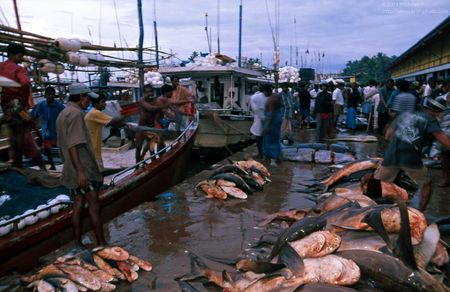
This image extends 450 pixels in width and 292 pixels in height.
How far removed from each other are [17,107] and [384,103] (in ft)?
35.2

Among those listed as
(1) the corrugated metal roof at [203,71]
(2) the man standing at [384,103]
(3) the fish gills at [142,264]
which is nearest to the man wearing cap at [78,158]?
(3) the fish gills at [142,264]

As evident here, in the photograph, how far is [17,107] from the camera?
6355 mm

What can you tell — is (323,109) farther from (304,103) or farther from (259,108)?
(304,103)

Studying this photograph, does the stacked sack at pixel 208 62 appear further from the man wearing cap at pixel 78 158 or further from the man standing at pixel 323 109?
the man wearing cap at pixel 78 158

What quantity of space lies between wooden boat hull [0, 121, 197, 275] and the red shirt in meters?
2.05

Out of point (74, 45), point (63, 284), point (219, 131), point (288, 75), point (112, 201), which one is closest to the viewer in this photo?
point (63, 284)

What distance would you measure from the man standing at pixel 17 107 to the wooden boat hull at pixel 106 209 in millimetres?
1648

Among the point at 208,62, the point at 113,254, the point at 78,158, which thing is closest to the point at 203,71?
the point at 208,62

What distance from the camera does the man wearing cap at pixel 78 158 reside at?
169 inches

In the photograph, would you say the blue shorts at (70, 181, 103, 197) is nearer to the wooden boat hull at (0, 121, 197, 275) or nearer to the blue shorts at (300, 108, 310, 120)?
the wooden boat hull at (0, 121, 197, 275)

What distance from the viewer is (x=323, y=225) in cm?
411

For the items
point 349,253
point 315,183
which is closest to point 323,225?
point 349,253

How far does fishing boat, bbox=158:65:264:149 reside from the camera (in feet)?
46.5

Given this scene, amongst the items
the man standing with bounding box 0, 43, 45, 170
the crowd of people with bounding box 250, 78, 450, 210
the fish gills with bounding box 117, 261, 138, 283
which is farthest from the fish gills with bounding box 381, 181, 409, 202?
the man standing with bounding box 0, 43, 45, 170
